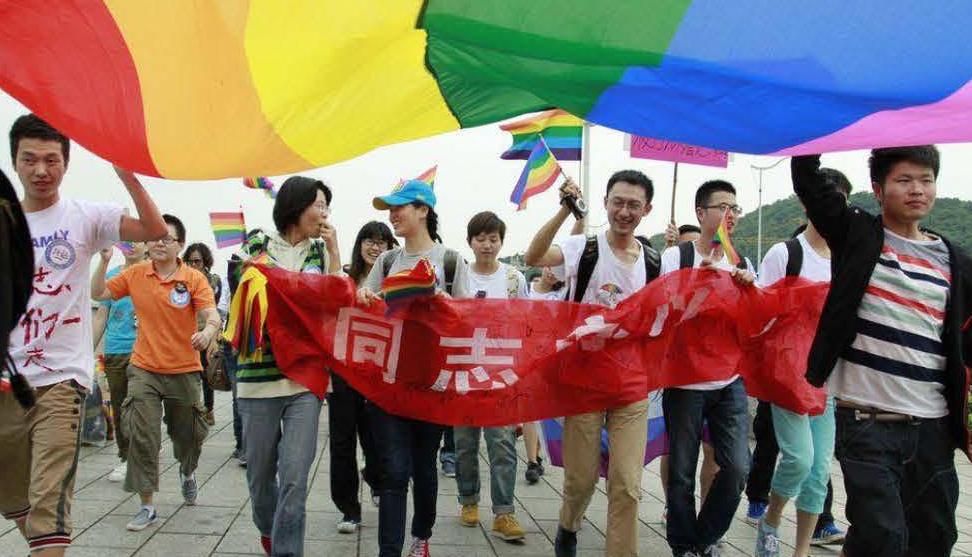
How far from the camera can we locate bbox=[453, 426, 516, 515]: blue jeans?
5688 millimetres

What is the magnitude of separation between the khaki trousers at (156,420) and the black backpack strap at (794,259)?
430 centimetres

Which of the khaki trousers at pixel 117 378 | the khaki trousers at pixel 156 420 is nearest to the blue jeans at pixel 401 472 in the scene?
the khaki trousers at pixel 156 420

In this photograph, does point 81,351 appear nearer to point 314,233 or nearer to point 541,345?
point 314,233

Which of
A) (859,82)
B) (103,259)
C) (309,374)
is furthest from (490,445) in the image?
(859,82)

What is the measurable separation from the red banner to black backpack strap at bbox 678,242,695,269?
0.23 metres

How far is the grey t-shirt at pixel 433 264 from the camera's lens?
5000mm

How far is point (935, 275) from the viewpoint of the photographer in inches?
136

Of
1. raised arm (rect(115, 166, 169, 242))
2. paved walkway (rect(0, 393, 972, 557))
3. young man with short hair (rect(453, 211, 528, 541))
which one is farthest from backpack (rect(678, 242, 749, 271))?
raised arm (rect(115, 166, 169, 242))

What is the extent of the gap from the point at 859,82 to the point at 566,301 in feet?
7.39

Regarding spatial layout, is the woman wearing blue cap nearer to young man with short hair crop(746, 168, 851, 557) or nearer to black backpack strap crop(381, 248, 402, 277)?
black backpack strap crop(381, 248, 402, 277)

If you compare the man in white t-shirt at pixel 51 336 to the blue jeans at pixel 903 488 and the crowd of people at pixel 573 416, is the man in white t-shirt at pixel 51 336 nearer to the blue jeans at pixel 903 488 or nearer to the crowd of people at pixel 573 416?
the crowd of people at pixel 573 416

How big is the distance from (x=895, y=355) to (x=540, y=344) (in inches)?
83.2

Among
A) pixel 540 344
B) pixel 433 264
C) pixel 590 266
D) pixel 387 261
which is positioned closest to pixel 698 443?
pixel 540 344

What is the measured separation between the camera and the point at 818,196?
3547 mm
